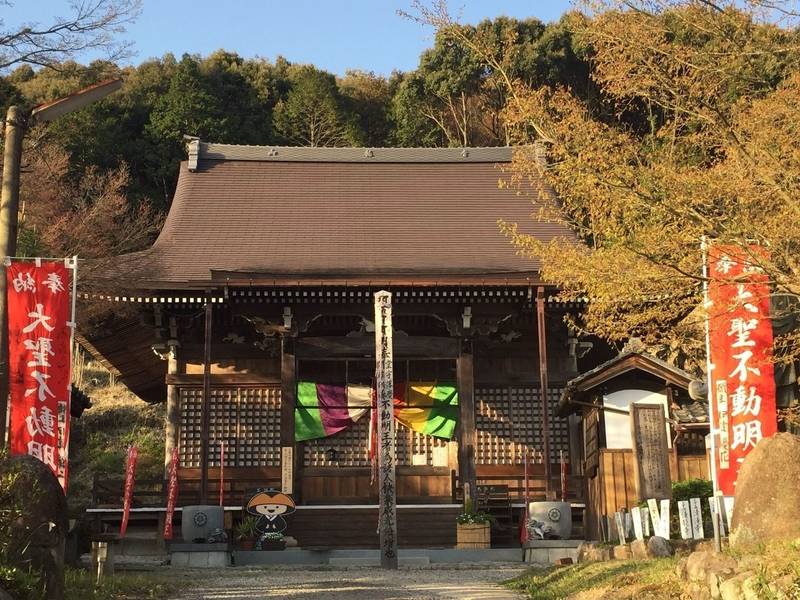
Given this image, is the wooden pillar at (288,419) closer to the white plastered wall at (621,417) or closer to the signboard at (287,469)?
the signboard at (287,469)

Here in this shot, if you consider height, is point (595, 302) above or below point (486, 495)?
above

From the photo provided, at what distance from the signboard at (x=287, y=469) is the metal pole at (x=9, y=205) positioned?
8.03 meters

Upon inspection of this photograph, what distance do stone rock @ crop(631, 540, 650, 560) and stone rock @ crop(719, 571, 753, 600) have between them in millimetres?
2840

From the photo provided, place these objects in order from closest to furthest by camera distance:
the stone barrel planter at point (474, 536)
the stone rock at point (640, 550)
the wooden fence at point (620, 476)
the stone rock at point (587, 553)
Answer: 1. the stone rock at point (640, 550)
2. the stone rock at point (587, 553)
3. the wooden fence at point (620, 476)
4. the stone barrel planter at point (474, 536)

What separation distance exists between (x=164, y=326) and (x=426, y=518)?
604cm

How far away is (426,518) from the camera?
1634 centimetres

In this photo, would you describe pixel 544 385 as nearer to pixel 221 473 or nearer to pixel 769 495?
pixel 221 473

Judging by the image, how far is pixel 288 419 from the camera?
17.0 m

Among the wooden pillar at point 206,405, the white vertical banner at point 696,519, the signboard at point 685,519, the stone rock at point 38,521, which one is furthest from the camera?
the wooden pillar at point 206,405

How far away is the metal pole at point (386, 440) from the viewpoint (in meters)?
12.5

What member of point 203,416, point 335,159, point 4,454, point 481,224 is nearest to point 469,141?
point 335,159

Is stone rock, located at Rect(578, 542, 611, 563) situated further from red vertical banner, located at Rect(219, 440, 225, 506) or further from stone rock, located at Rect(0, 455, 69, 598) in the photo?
red vertical banner, located at Rect(219, 440, 225, 506)

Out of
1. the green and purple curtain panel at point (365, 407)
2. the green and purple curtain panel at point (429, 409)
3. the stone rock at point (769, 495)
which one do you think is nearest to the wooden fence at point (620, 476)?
the green and purple curtain panel at point (429, 409)

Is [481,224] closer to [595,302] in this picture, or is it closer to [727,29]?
[595,302]
